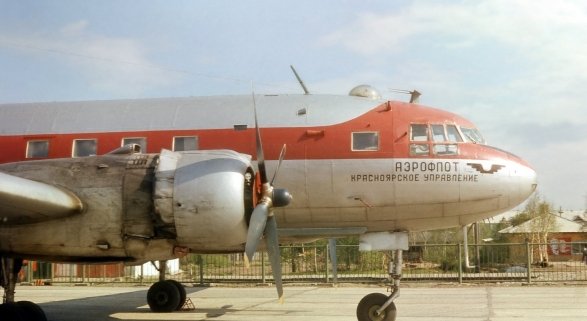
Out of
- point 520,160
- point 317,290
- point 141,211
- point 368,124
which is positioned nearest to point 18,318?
point 141,211

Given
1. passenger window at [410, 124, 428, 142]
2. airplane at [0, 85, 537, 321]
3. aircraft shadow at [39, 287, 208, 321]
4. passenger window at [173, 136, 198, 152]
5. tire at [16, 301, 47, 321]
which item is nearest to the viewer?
airplane at [0, 85, 537, 321]

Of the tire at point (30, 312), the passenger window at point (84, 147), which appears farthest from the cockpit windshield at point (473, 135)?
the tire at point (30, 312)

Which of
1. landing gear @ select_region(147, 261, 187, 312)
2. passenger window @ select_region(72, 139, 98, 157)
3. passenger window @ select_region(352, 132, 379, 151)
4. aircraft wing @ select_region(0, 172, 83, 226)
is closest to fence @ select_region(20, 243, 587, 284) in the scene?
landing gear @ select_region(147, 261, 187, 312)

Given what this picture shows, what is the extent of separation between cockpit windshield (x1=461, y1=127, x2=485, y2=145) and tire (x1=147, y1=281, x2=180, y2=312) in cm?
754

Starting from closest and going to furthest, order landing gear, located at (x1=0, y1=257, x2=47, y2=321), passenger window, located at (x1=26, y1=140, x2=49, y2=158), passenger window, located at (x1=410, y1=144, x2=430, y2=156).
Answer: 1. landing gear, located at (x1=0, y1=257, x2=47, y2=321)
2. passenger window, located at (x1=410, y1=144, x2=430, y2=156)
3. passenger window, located at (x1=26, y1=140, x2=49, y2=158)

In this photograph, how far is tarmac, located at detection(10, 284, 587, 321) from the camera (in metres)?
13.7

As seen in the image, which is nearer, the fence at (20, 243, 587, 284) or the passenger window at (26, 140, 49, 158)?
the passenger window at (26, 140, 49, 158)

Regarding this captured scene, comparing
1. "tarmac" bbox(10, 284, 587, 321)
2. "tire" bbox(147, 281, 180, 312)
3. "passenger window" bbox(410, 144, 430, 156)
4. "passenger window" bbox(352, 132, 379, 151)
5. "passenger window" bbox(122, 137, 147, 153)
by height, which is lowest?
"tarmac" bbox(10, 284, 587, 321)

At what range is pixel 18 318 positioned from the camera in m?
10.1

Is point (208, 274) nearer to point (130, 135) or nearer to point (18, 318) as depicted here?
point (130, 135)

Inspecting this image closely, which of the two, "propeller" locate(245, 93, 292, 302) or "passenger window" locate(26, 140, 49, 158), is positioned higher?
"passenger window" locate(26, 140, 49, 158)

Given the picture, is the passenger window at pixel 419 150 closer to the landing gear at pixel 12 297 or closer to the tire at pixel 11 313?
the landing gear at pixel 12 297

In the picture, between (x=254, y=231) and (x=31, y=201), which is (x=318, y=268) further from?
(x=31, y=201)

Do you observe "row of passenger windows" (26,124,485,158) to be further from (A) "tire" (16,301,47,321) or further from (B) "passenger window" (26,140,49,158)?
(A) "tire" (16,301,47,321)
